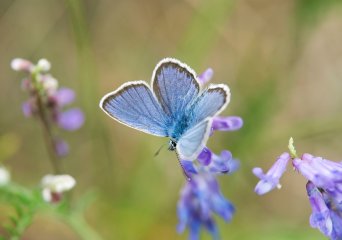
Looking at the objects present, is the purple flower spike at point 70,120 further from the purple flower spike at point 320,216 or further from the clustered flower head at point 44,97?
the purple flower spike at point 320,216

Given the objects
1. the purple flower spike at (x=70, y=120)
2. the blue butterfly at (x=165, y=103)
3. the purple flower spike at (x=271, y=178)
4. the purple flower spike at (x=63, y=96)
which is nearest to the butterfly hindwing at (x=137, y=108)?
the blue butterfly at (x=165, y=103)

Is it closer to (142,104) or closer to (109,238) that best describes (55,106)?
A: (142,104)

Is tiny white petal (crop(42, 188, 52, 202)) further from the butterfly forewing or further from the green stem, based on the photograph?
the butterfly forewing

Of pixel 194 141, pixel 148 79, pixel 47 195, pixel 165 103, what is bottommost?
pixel 47 195

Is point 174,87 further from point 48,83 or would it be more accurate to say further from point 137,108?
point 48,83

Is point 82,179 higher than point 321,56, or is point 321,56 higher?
point 321,56

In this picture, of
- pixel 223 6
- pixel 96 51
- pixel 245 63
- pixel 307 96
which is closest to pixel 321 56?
pixel 307 96

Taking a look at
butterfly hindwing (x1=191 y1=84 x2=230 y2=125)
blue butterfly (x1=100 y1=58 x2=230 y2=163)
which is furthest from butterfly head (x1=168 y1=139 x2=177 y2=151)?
butterfly hindwing (x1=191 y1=84 x2=230 y2=125)

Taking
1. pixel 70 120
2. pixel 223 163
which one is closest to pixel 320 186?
pixel 223 163
